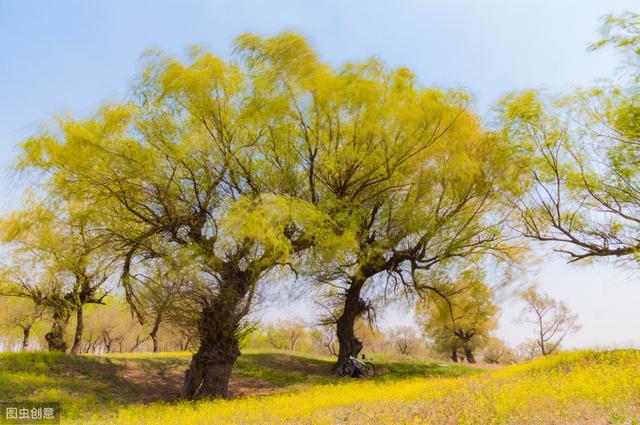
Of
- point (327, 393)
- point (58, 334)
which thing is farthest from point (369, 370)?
point (58, 334)

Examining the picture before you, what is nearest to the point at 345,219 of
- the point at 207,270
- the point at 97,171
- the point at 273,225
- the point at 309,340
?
the point at 273,225

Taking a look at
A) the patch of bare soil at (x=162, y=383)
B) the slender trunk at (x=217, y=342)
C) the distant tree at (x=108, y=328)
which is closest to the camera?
the slender trunk at (x=217, y=342)

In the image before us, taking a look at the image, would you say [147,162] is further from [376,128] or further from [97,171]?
[376,128]

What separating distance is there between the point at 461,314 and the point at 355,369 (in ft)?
31.6

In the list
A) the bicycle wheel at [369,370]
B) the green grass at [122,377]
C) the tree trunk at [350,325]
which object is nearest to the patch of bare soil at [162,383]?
the green grass at [122,377]

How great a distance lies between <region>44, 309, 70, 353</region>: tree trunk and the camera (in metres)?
21.9

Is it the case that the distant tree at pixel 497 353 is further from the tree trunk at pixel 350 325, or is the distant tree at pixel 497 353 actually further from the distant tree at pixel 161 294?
the distant tree at pixel 161 294

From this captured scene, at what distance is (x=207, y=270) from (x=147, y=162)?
403cm

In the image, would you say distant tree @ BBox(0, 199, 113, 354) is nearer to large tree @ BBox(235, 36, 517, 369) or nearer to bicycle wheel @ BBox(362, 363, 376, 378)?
large tree @ BBox(235, 36, 517, 369)

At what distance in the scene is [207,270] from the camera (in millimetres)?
15016

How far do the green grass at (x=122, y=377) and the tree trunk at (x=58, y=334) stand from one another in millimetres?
4748

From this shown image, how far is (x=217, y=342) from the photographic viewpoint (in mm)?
15555

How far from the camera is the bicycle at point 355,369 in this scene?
2061 cm

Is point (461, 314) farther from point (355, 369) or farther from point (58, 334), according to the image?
point (58, 334)
